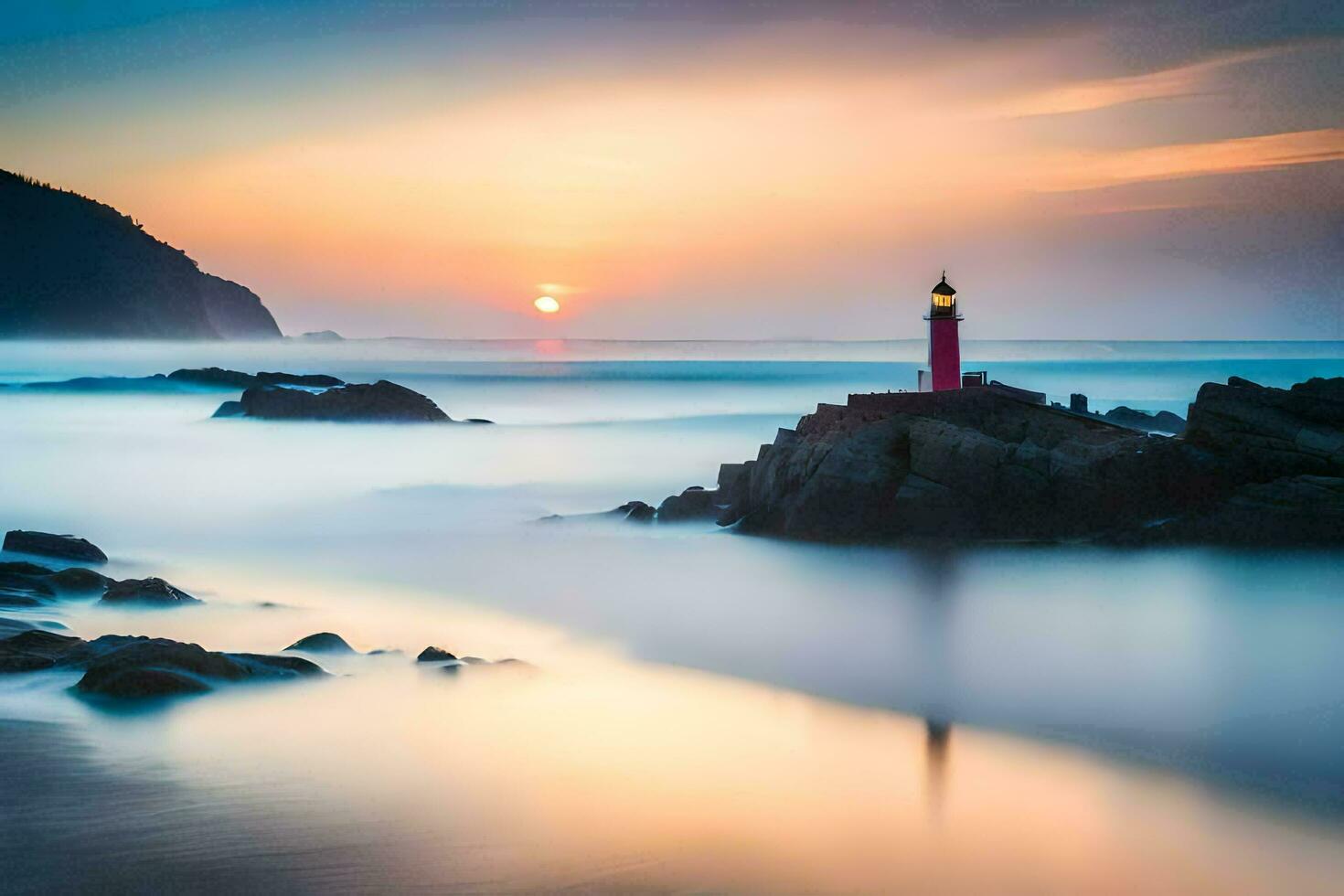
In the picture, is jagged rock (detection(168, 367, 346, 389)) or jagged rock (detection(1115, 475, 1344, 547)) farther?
jagged rock (detection(168, 367, 346, 389))

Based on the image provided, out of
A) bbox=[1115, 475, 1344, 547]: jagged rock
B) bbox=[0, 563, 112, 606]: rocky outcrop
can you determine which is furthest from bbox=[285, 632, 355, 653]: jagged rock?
bbox=[1115, 475, 1344, 547]: jagged rock

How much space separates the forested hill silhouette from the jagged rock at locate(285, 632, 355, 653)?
75.7 metres

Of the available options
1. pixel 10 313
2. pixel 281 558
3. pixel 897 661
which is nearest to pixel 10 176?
pixel 10 313

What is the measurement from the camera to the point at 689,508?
1505 cm

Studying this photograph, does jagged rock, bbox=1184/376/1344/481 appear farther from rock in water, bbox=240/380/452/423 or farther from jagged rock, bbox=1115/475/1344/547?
rock in water, bbox=240/380/452/423

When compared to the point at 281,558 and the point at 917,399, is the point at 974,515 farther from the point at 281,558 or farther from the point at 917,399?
the point at 281,558

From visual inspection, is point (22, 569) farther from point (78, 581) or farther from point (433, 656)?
point (433, 656)

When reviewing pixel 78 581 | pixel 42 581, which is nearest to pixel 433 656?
pixel 78 581

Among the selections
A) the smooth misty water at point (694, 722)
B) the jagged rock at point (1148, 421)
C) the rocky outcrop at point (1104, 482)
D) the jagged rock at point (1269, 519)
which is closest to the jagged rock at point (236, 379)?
the smooth misty water at point (694, 722)

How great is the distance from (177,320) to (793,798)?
8353 centimetres

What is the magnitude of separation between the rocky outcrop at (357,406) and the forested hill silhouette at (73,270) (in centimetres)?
5161

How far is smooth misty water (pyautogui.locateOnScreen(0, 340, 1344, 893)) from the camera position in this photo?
5.01 m

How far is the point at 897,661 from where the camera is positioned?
30.3 feet

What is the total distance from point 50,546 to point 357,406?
18.9 m
